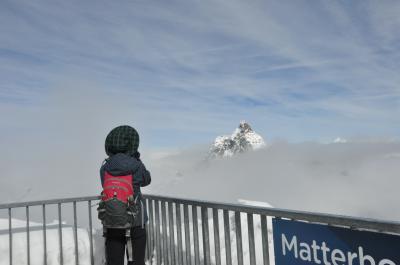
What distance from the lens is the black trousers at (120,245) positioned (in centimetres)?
451

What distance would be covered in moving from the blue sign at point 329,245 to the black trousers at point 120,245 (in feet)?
5.84

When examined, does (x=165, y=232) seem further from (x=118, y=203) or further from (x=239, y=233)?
(x=239, y=233)

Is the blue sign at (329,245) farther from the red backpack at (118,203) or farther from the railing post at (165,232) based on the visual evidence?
the railing post at (165,232)

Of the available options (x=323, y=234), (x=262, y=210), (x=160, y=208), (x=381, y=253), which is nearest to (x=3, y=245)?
(x=160, y=208)

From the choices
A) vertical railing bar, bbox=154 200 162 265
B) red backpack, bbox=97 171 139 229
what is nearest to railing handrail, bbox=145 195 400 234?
red backpack, bbox=97 171 139 229

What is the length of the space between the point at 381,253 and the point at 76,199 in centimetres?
543

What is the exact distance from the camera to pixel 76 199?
691 cm

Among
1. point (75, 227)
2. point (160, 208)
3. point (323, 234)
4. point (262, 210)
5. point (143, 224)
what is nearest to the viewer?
point (323, 234)

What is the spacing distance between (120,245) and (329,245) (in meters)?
2.47

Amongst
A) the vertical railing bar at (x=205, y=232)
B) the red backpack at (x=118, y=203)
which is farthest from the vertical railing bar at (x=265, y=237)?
the red backpack at (x=118, y=203)

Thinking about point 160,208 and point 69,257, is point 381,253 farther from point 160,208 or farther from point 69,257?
point 69,257

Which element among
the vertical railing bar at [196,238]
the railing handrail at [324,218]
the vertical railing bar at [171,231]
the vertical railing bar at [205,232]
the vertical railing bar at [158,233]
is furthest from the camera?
the vertical railing bar at [158,233]

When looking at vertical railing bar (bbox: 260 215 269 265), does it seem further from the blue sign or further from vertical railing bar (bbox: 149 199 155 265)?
vertical railing bar (bbox: 149 199 155 265)

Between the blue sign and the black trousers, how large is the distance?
1779mm
